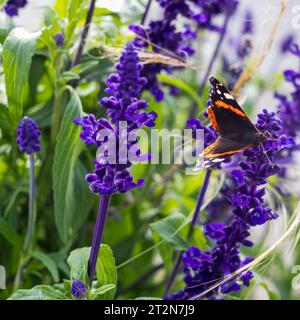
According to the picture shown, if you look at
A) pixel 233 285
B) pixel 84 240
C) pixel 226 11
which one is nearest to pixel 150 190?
pixel 84 240

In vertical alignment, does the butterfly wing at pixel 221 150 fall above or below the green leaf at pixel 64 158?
above

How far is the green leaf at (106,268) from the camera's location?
129 cm

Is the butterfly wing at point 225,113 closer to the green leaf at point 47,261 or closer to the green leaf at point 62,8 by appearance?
the green leaf at point 47,261

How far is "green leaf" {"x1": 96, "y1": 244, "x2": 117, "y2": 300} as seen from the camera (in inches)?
50.8

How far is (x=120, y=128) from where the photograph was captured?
117cm

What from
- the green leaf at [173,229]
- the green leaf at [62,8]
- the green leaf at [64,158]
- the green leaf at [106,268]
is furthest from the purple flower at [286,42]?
the green leaf at [106,268]

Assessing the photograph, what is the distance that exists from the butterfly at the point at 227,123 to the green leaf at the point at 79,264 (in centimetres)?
30

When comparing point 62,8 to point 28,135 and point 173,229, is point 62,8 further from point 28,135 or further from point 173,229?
point 173,229

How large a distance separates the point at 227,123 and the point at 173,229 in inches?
15.4

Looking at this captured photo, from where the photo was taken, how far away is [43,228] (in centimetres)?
192

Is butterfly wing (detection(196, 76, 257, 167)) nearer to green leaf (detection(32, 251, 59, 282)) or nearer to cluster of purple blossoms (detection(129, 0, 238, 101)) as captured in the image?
cluster of purple blossoms (detection(129, 0, 238, 101))

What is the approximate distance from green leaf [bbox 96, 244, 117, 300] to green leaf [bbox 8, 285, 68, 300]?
9 centimetres
